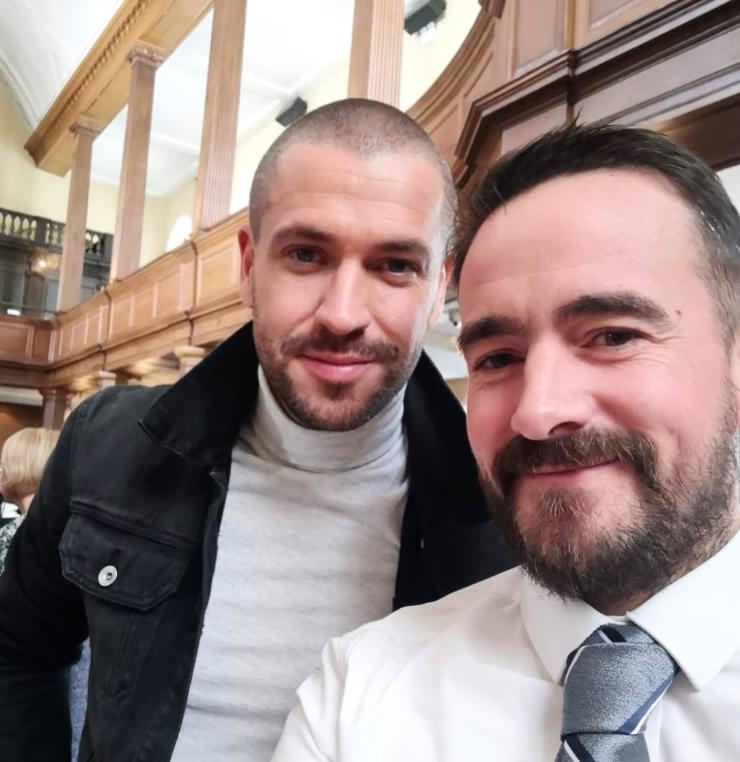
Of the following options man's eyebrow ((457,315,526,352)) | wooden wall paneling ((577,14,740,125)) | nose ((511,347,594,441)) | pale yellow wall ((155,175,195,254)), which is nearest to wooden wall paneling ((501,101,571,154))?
wooden wall paneling ((577,14,740,125))

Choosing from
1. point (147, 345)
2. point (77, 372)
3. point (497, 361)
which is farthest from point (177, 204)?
point (497, 361)

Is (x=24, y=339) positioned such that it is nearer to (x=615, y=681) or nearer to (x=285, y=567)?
(x=285, y=567)

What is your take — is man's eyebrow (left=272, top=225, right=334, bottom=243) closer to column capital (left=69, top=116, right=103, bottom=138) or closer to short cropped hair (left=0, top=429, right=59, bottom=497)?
short cropped hair (left=0, top=429, right=59, bottom=497)

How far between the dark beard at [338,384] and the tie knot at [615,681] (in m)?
0.62

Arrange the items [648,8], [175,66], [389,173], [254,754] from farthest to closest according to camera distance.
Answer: [175,66]
[648,8]
[389,173]
[254,754]

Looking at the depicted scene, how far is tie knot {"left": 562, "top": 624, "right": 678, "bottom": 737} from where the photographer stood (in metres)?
0.77

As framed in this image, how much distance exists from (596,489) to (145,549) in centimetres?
95

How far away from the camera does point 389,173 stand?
139 cm

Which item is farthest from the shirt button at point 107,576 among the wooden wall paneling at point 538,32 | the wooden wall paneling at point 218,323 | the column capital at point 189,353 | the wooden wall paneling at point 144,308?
the wooden wall paneling at point 144,308

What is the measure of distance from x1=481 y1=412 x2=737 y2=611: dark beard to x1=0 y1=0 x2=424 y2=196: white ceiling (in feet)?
32.3

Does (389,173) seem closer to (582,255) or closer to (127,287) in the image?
(582,255)

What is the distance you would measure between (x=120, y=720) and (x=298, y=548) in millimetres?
463

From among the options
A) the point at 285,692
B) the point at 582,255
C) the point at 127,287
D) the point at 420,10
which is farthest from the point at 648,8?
the point at 127,287

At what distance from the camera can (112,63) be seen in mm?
11336
